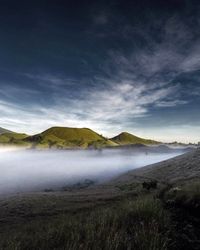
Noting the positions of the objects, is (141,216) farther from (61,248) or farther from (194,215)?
(61,248)

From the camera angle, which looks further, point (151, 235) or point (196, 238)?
point (196, 238)

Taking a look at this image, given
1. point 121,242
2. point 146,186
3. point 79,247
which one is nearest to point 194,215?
point 121,242

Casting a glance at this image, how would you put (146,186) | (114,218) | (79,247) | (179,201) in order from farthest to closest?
(146,186) → (179,201) → (114,218) → (79,247)

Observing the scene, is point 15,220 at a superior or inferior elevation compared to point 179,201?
inferior

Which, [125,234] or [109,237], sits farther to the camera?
[125,234]

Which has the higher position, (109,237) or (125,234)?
(109,237)

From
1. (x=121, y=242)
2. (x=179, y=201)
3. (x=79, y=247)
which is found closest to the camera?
(x=79, y=247)

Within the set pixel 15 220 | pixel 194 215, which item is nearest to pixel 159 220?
pixel 194 215

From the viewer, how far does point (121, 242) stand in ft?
21.8

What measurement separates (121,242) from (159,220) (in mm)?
2430

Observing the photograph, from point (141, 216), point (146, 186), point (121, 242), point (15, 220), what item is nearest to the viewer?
point (121, 242)

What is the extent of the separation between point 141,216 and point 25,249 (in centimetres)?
415

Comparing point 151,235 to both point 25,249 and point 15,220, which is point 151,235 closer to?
point 25,249

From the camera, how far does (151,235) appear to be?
6.86 m
